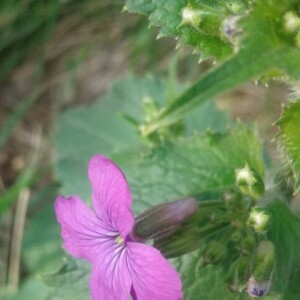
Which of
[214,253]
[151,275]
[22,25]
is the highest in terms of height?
[151,275]

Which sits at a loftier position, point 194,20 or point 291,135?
A: point 194,20

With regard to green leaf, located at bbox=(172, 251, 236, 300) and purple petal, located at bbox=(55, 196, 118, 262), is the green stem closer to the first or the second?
purple petal, located at bbox=(55, 196, 118, 262)

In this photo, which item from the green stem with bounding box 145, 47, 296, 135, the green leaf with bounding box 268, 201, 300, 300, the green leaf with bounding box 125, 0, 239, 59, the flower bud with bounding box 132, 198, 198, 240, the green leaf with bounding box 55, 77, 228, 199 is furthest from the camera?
the green leaf with bounding box 55, 77, 228, 199

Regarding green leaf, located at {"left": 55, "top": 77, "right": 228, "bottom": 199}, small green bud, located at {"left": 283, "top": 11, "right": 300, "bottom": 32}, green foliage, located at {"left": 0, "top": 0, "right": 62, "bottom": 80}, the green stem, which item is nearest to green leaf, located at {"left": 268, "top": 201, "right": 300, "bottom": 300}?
small green bud, located at {"left": 283, "top": 11, "right": 300, "bottom": 32}

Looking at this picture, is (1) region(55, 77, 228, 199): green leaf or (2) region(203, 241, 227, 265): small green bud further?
(1) region(55, 77, 228, 199): green leaf

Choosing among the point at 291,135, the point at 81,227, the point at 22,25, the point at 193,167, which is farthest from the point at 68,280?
the point at 22,25

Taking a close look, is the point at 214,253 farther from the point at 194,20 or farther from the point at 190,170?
the point at 194,20
